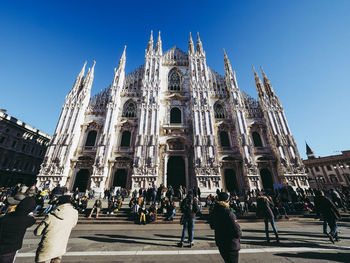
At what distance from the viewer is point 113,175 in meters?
17.9

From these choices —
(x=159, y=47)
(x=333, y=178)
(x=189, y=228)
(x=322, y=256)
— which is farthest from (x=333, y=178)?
(x=189, y=228)

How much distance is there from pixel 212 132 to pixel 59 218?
17.7m

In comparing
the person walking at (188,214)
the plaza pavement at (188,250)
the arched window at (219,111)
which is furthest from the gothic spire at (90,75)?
the person walking at (188,214)

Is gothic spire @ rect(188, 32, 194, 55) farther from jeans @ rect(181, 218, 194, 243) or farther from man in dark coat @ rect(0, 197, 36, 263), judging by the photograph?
A: man in dark coat @ rect(0, 197, 36, 263)

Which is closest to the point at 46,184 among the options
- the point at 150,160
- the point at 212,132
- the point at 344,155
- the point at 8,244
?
the point at 150,160

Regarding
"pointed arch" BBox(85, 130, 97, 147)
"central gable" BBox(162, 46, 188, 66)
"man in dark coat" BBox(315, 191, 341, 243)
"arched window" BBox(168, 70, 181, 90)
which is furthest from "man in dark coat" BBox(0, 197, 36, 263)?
"central gable" BBox(162, 46, 188, 66)

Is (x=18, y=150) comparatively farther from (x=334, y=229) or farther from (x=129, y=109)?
(x=334, y=229)

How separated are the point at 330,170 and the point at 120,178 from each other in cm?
4825

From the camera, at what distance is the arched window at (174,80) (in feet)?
79.8

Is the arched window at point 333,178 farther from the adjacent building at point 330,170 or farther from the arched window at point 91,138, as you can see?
the arched window at point 91,138

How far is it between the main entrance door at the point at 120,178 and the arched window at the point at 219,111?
48.0 ft

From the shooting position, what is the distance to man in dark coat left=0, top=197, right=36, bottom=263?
7.57 ft

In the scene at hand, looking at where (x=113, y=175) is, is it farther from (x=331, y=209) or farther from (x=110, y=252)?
(x=331, y=209)

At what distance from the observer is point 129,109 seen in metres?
22.3
